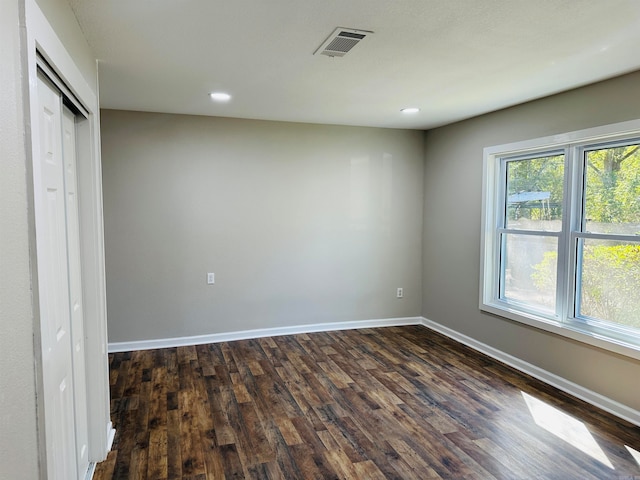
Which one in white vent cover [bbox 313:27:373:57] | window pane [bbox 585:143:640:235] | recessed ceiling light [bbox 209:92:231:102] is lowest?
window pane [bbox 585:143:640:235]

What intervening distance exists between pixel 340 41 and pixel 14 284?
6.46 feet

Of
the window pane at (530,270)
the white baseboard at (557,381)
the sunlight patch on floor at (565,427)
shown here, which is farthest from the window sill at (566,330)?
the sunlight patch on floor at (565,427)

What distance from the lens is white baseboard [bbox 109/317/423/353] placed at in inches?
168

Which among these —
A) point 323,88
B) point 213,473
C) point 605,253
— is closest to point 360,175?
point 323,88

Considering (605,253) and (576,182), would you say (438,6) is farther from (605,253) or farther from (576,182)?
(605,253)

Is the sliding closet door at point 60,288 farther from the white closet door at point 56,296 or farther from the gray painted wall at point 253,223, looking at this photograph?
the gray painted wall at point 253,223

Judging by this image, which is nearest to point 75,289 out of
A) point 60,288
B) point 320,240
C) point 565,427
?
point 60,288

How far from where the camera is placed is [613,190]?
10.0 ft

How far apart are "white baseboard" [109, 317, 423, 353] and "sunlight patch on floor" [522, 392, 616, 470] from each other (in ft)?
7.01

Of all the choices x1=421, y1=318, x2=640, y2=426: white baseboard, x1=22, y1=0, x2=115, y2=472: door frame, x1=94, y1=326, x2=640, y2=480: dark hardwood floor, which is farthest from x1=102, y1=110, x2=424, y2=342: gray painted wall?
x1=22, y1=0, x2=115, y2=472: door frame

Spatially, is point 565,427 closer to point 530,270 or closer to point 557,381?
point 557,381

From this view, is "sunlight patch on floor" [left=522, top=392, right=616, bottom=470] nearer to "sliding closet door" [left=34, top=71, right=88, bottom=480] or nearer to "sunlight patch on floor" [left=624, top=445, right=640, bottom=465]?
"sunlight patch on floor" [left=624, top=445, right=640, bottom=465]

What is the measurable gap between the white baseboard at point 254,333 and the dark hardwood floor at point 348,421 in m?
0.14

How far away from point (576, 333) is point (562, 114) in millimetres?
1760
